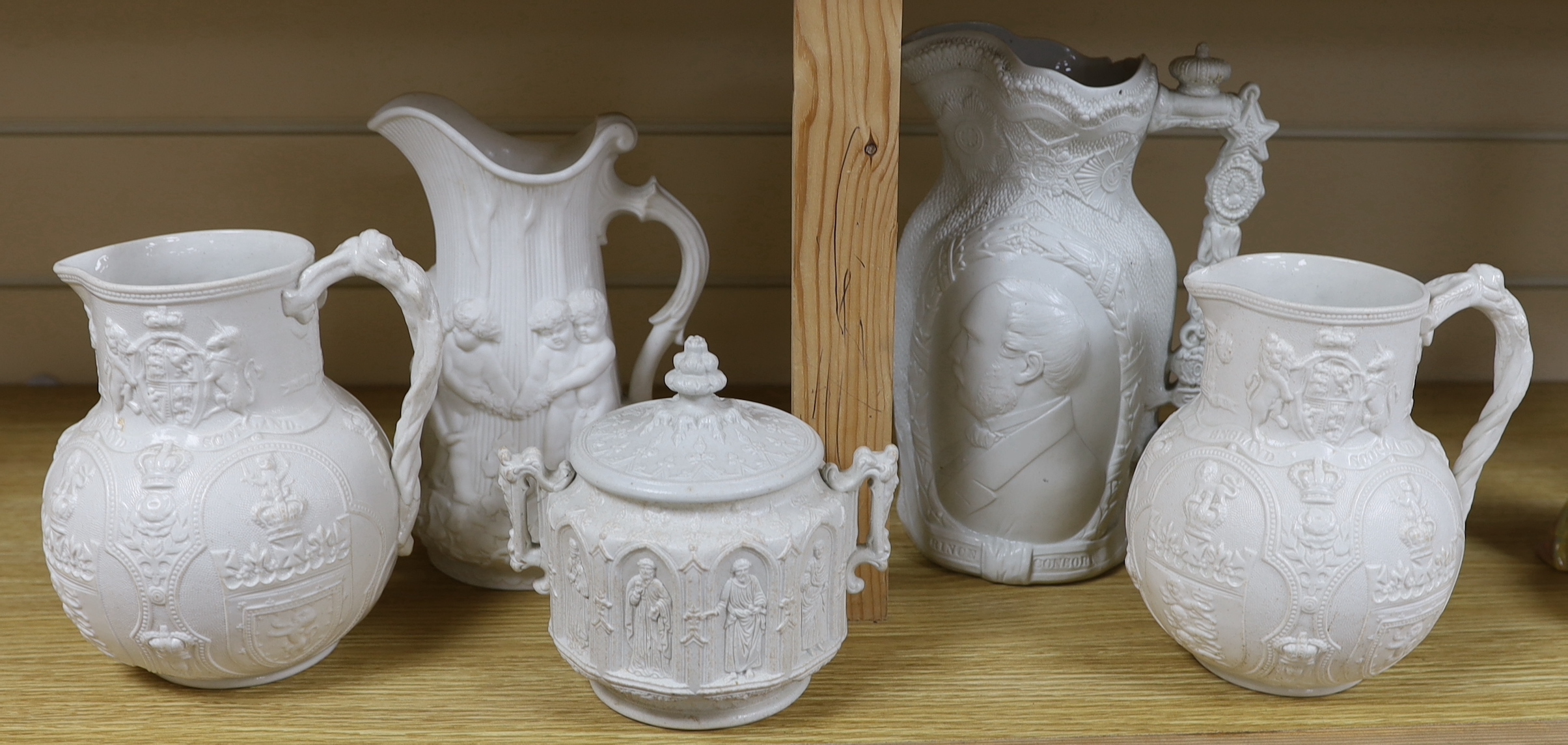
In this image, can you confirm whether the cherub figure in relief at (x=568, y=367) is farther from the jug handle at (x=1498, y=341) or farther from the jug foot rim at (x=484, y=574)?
the jug handle at (x=1498, y=341)

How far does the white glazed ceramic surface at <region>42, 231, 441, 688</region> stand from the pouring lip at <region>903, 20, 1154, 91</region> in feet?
1.56

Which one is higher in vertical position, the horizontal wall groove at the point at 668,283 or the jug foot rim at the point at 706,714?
the horizontal wall groove at the point at 668,283

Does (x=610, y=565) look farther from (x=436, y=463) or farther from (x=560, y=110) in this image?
(x=560, y=110)

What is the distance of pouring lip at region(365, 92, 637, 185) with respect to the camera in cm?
107

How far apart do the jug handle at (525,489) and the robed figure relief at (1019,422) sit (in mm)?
376

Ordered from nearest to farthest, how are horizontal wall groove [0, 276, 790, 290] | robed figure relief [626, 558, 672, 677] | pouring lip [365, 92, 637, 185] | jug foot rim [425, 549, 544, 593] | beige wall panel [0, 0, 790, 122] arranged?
robed figure relief [626, 558, 672, 677] → pouring lip [365, 92, 637, 185] → jug foot rim [425, 549, 544, 593] → beige wall panel [0, 0, 790, 122] → horizontal wall groove [0, 276, 790, 290]

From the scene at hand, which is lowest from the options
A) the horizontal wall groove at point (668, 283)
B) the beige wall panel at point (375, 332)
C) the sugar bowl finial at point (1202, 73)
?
the beige wall panel at point (375, 332)

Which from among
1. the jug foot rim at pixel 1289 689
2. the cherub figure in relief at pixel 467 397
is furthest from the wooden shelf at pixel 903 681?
the cherub figure in relief at pixel 467 397

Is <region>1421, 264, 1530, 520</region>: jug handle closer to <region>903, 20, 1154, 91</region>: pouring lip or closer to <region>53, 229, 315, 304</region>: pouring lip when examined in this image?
<region>903, 20, 1154, 91</region>: pouring lip

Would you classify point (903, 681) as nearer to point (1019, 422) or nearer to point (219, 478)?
point (1019, 422)

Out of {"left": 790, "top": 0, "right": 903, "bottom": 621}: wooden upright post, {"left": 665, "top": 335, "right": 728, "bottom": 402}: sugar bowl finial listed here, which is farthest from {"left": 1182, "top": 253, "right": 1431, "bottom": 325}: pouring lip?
{"left": 665, "top": 335, "right": 728, "bottom": 402}: sugar bowl finial

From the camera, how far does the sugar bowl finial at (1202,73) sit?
116 cm

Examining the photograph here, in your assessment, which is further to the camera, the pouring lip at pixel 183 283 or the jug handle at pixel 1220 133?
the jug handle at pixel 1220 133

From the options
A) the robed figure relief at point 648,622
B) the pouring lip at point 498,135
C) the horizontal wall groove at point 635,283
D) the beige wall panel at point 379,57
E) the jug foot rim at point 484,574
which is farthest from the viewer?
the horizontal wall groove at point 635,283
